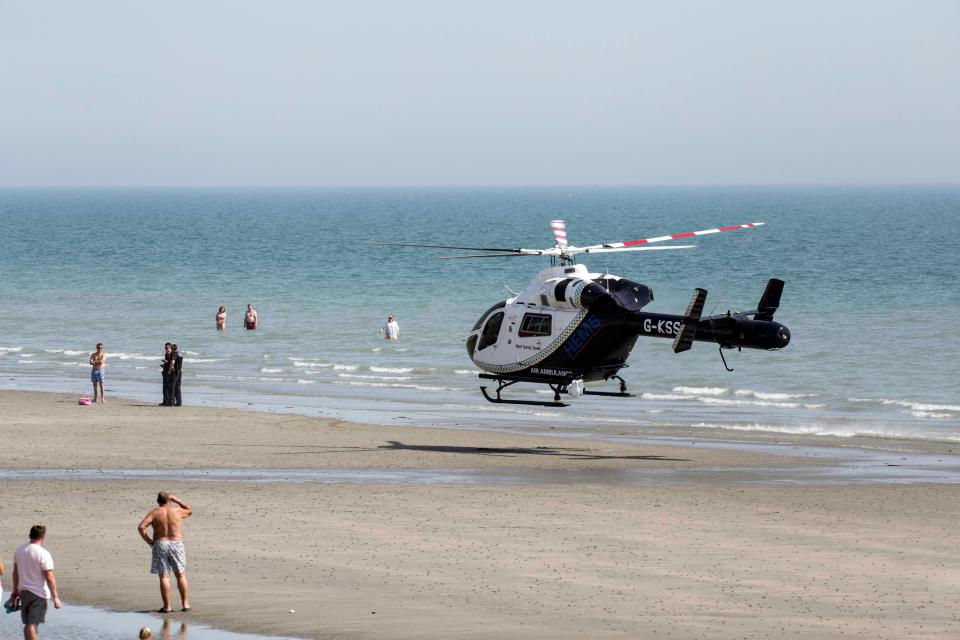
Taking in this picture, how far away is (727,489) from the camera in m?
21.7

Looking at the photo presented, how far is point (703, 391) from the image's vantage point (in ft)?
117

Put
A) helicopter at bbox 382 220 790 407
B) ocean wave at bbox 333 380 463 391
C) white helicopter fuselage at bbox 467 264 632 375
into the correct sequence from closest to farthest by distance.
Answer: helicopter at bbox 382 220 790 407
white helicopter fuselage at bbox 467 264 632 375
ocean wave at bbox 333 380 463 391

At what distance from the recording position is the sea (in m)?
32.3

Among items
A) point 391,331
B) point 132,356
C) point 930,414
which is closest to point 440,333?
point 391,331

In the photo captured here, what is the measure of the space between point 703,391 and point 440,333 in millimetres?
15645

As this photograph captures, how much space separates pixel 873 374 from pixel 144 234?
99000mm

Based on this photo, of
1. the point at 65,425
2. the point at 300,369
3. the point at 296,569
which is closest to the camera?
the point at 296,569

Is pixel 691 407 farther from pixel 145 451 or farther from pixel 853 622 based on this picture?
pixel 853 622

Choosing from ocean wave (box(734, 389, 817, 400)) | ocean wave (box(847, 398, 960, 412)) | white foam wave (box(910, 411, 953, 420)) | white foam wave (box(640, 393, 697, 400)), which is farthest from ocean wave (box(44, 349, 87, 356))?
white foam wave (box(910, 411, 953, 420))

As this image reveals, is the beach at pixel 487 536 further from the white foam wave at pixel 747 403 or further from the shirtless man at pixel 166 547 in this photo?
the white foam wave at pixel 747 403

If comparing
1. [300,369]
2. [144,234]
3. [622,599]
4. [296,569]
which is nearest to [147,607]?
[296,569]

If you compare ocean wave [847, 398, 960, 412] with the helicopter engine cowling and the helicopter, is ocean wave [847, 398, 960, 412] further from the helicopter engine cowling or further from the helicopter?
the helicopter engine cowling

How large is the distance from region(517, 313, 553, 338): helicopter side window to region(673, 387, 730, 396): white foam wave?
10.9 metres

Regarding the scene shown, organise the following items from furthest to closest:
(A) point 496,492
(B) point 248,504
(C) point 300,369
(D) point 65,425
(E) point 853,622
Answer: (C) point 300,369, (D) point 65,425, (A) point 496,492, (B) point 248,504, (E) point 853,622
